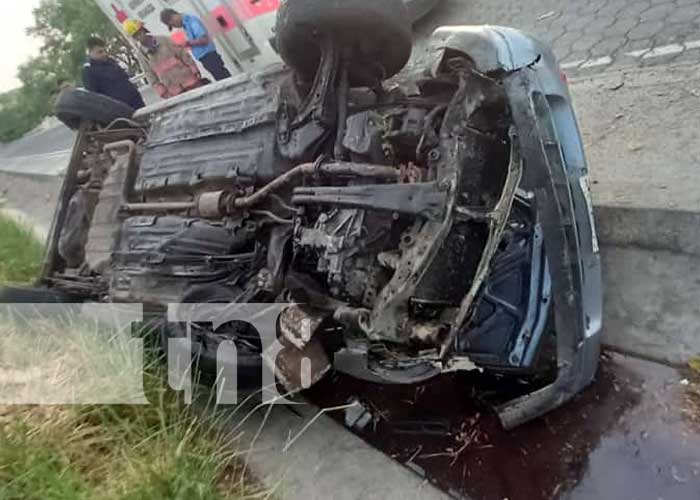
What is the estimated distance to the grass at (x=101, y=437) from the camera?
7.22 ft

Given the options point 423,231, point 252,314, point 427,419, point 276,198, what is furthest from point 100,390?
point 423,231

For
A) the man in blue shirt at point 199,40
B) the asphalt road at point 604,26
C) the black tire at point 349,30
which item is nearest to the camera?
the black tire at point 349,30

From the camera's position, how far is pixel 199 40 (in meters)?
6.35

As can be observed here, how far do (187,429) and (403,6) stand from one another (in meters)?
1.83

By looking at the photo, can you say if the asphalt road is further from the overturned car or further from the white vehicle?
the overturned car

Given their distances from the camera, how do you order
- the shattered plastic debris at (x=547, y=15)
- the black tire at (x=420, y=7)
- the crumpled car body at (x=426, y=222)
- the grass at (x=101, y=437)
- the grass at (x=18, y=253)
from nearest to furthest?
the crumpled car body at (x=426, y=222) < the grass at (x=101, y=437) < the shattered plastic debris at (x=547, y=15) < the grass at (x=18, y=253) < the black tire at (x=420, y=7)

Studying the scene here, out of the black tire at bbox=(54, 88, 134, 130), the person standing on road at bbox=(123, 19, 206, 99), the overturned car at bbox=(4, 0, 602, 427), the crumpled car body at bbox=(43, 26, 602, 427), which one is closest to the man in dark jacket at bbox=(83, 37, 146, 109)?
the person standing on road at bbox=(123, 19, 206, 99)

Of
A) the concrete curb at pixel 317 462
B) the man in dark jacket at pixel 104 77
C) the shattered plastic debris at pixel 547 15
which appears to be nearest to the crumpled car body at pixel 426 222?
the concrete curb at pixel 317 462

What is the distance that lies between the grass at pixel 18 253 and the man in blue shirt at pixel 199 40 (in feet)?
7.93

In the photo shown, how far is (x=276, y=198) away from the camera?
9.29 ft

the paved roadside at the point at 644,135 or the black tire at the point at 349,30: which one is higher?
the black tire at the point at 349,30

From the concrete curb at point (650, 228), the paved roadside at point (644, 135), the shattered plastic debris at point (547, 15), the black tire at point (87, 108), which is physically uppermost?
the black tire at point (87, 108)

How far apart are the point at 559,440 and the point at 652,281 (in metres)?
0.80

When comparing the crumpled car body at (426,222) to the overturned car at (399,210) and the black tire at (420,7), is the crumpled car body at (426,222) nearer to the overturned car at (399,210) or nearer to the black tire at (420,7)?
the overturned car at (399,210)
